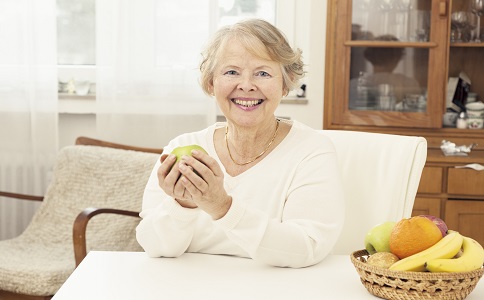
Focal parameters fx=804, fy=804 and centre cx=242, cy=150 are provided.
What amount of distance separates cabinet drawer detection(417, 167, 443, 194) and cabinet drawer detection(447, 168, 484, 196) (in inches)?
1.6

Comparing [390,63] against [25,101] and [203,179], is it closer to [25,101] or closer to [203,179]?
[25,101]

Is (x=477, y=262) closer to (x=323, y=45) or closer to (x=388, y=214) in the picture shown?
(x=388, y=214)

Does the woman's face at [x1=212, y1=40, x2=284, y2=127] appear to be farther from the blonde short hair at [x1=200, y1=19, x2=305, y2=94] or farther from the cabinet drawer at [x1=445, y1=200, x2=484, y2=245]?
the cabinet drawer at [x1=445, y1=200, x2=484, y2=245]

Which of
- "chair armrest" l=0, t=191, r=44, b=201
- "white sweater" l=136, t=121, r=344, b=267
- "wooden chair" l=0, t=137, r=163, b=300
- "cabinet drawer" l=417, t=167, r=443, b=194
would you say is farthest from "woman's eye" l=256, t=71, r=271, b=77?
"chair armrest" l=0, t=191, r=44, b=201

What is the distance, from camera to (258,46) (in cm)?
200

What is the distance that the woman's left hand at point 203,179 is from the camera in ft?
5.14

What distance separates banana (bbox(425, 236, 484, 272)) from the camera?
1.41m

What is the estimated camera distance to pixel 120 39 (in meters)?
3.79

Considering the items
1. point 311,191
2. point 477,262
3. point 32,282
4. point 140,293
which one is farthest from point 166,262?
point 32,282

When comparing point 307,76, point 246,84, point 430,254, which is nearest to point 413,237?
point 430,254

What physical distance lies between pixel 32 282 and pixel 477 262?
1.99 m

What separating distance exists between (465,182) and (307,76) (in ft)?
2.98

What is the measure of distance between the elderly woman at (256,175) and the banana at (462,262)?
37cm

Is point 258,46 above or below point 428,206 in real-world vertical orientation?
above
